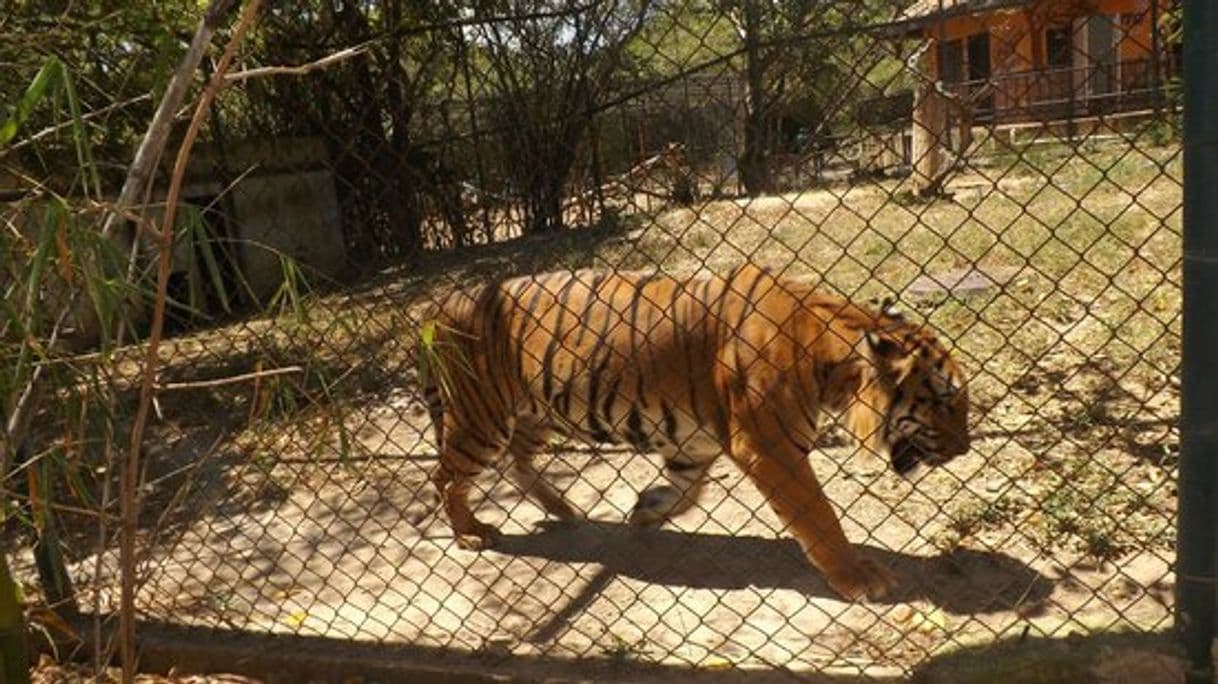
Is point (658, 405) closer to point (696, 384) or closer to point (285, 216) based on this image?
point (696, 384)

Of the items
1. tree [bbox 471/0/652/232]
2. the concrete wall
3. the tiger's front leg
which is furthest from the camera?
the concrete wall

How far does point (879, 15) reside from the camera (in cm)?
461

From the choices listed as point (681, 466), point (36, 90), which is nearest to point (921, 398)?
point (681, 466)

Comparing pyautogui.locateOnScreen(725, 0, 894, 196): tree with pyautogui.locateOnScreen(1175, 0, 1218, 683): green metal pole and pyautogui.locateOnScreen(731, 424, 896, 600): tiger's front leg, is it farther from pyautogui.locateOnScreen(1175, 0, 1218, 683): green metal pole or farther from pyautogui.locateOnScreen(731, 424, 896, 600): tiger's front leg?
pyautogui.locateOnScreen(731, 424, 896, 600): tiger's front leg

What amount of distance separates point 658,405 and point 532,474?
1.01m

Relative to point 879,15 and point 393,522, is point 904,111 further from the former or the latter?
point 393,522

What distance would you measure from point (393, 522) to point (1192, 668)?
126 inches

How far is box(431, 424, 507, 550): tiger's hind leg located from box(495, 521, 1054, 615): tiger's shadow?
0.35 feet

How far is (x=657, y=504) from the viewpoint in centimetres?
420

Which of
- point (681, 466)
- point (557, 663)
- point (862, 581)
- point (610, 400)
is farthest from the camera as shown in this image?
point (681, 466)

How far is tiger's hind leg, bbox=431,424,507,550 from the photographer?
165 inches

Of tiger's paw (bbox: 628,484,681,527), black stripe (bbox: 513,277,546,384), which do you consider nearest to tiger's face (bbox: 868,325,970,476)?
tiger's paw (bbox: 628,484,681,527)

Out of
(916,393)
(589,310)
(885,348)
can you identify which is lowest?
(916,393)

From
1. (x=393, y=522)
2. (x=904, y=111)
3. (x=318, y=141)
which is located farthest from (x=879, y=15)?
(x=318, y=141)
